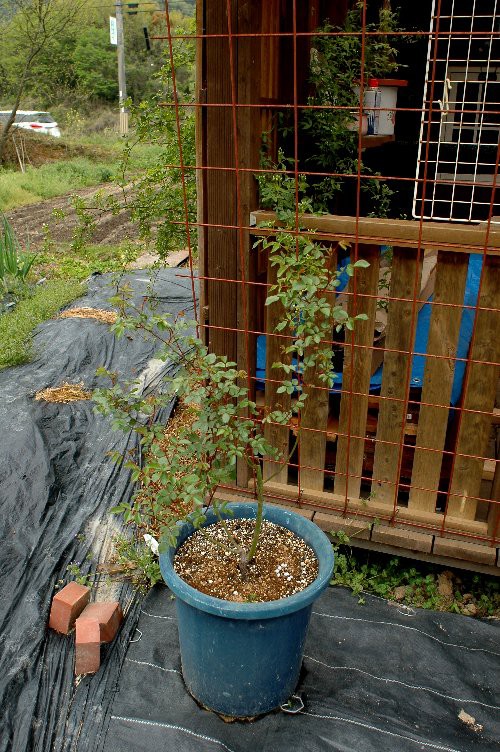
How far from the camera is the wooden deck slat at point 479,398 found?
6.99 feet

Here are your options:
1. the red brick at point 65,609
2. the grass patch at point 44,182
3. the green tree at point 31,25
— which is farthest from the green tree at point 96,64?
the red brick at point 65,609

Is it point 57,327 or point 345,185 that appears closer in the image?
point 345,185

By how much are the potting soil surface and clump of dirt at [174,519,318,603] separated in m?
0.38

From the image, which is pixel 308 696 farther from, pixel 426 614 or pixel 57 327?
pixel 57 327

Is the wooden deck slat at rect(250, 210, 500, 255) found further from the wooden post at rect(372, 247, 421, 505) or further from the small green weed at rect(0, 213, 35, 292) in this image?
the small green weed at rect(0, 213, 35, 292)

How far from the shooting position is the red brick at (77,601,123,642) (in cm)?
219

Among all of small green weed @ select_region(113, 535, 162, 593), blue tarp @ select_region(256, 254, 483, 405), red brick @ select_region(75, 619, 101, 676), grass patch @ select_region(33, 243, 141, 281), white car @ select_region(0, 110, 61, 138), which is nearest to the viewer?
red brick @ select_region(75, 619, 101, 676)

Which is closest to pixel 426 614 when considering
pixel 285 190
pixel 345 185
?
pixel 285 190

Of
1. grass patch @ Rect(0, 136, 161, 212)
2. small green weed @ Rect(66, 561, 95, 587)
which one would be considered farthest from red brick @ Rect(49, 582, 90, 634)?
grass patch @ Rect(0, 136, 161, 212)

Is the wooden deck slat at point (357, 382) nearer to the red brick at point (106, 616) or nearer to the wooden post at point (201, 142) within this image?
the wooden post at point (201, 142)

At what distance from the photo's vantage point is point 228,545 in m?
2.09

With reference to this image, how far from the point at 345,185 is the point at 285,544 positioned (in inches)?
77.2

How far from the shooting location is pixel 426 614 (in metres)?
2.37

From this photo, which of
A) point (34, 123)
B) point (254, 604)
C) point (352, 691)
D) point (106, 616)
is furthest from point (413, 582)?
→ point (34, 123)
